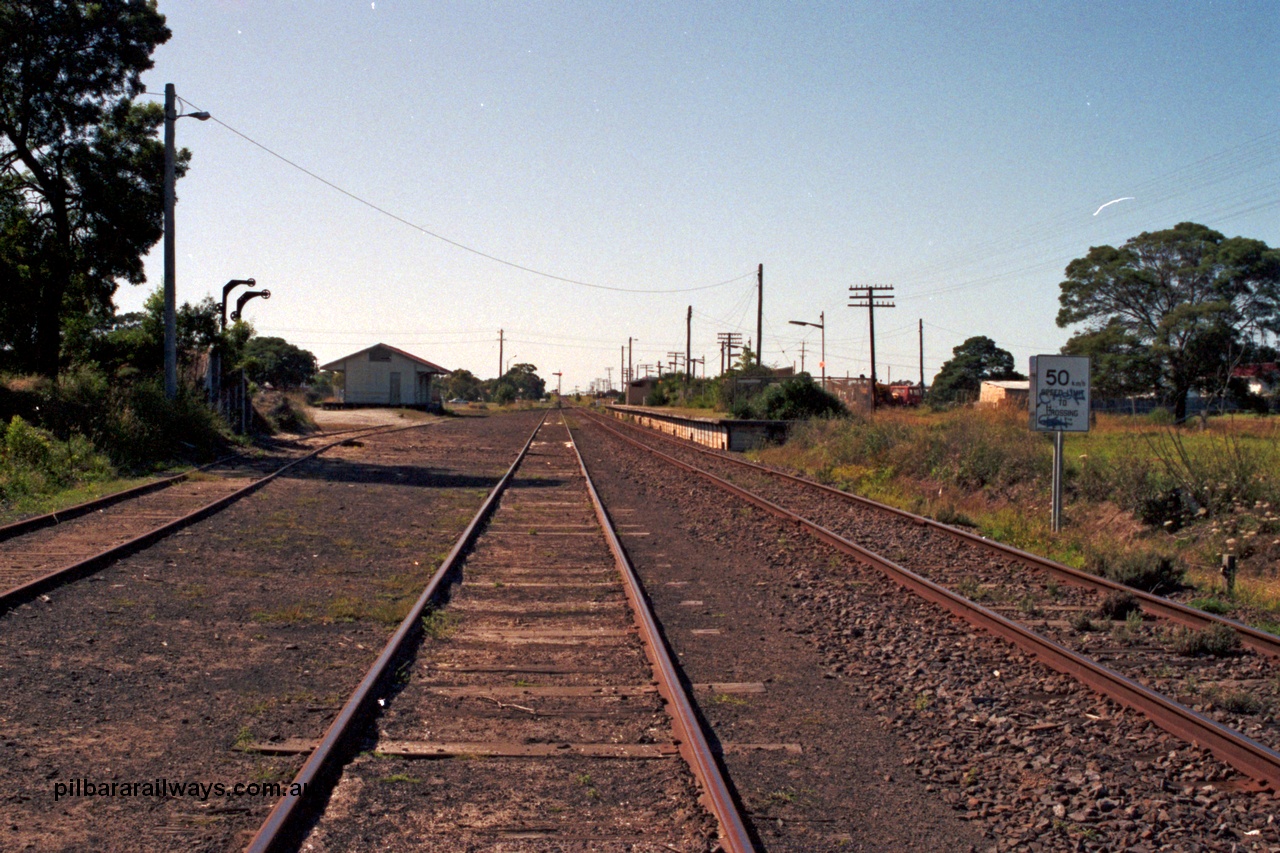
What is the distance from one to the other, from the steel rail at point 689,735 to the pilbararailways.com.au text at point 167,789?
5.83ft

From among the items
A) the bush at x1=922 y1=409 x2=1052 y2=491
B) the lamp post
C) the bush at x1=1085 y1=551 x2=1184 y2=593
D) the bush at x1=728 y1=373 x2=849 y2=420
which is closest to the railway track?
the bush at x1=1085 y1=551 x2=1184 y2=593

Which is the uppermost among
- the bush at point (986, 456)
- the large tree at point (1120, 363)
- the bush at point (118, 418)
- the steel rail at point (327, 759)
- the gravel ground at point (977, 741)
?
the large tree at point (1120, 363)

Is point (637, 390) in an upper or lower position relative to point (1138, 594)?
upper

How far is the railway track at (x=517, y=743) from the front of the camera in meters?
3.95

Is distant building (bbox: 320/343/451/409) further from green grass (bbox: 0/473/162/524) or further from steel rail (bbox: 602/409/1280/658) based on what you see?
steel rail (bbox: 602/409/1280/658)

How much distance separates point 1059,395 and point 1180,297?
43.9m

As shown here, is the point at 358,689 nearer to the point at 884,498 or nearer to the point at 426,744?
the point at 426,744

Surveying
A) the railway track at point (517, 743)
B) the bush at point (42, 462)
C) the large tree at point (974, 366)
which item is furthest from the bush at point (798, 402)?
the large tree at point (974, 366)

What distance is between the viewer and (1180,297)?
50656 millimetres

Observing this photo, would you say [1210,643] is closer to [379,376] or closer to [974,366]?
[379,376]

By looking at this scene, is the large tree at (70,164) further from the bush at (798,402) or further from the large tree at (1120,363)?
the large tree at (1120,363)

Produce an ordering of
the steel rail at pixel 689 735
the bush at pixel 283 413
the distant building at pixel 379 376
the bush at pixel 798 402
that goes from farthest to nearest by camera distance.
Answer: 1. the distant building at pixel 379 376
2. the bush at pixel 798 402
3. the bush at pixel 283 413
4. the steel rail at pixel 689 735

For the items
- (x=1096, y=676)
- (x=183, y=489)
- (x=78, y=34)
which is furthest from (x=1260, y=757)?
(x=78, y=34)

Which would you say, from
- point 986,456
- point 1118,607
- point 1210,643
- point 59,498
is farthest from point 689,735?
point 986,456
